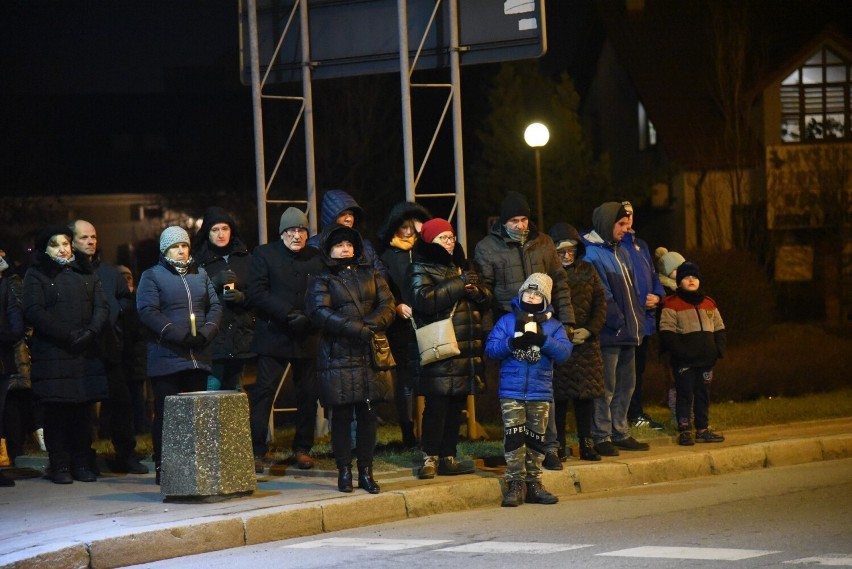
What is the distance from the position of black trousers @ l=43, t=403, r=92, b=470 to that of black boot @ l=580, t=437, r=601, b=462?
433cm

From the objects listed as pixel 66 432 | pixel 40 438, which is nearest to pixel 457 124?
pixel 66 432

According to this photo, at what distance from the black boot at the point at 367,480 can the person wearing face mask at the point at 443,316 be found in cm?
67

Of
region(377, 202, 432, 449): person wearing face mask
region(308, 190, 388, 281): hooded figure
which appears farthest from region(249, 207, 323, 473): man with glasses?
region(377, 202, 432, 449): person wearing face mask

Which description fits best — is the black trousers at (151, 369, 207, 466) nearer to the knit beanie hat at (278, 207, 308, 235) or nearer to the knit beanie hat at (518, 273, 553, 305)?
the knit beanie hat at (278, 207, 308, 235)

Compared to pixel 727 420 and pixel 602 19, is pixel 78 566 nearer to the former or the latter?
pixel 727 420

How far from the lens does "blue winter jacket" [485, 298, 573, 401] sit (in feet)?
33.3

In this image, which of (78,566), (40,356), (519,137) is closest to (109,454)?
(40,356)

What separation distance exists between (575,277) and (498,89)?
27911 millimetres

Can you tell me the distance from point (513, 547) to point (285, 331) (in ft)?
12.1

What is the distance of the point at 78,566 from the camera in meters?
8.34

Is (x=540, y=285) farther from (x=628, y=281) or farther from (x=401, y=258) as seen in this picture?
(x=628, y=281)

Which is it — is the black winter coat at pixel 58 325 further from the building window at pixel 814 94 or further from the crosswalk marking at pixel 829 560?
the building window at pixel 814 94

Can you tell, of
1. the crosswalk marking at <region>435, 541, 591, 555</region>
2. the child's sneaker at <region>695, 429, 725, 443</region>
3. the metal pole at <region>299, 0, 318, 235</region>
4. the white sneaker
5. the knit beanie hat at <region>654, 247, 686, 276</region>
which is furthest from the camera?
the knit beanie hat at <region>654, 247, 686, 276</region>

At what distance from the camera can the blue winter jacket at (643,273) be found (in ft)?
42.5
